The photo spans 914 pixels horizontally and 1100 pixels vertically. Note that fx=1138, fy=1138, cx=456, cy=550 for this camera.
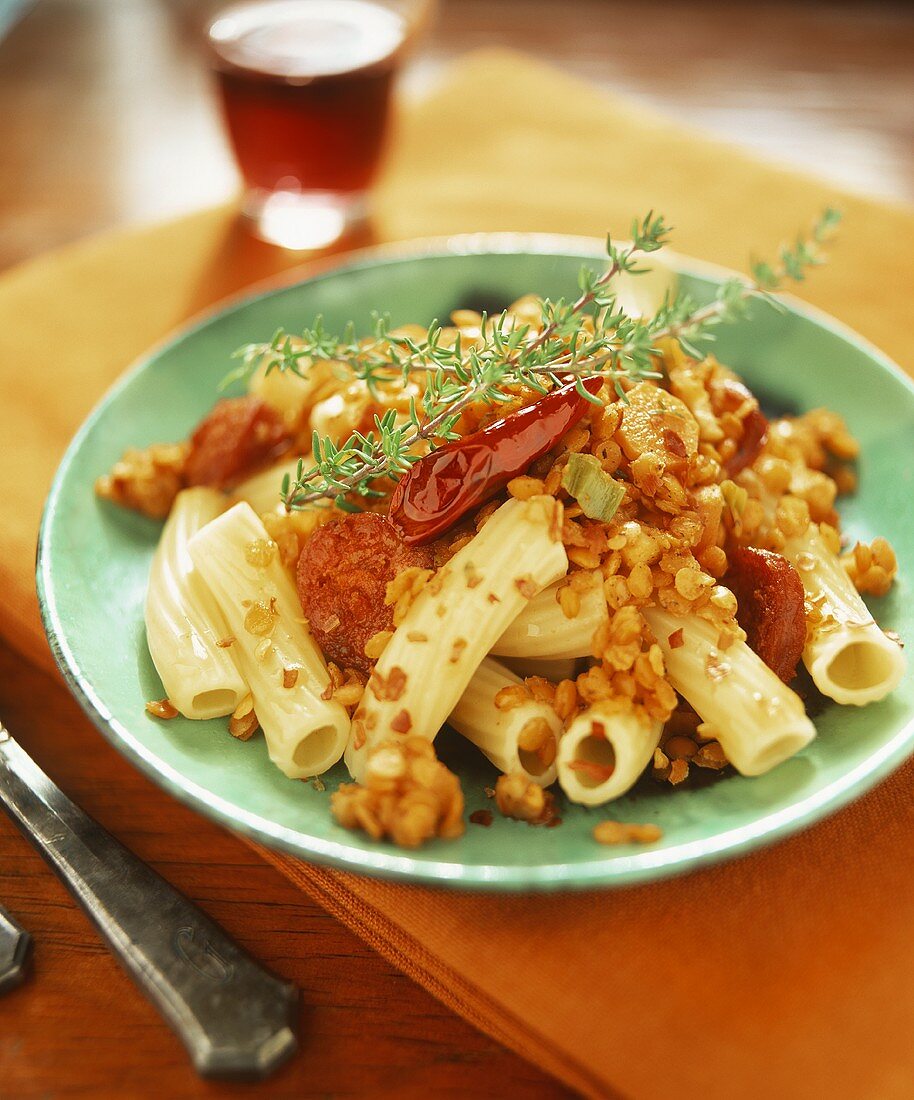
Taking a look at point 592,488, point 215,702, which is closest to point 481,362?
point 592,488

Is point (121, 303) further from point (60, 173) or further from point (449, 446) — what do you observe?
point (449, 446)

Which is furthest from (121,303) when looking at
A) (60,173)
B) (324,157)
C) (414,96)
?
(414,96)

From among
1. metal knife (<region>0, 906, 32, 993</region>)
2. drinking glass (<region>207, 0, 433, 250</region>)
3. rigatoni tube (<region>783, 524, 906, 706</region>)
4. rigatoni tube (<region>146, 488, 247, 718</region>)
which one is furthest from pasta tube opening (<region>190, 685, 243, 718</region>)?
drinking glass (<region>207, 0, 433, 250</region>)

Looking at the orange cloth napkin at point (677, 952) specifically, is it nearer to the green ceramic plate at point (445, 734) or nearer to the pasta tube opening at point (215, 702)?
the green ceramic plate at point (445, 734)

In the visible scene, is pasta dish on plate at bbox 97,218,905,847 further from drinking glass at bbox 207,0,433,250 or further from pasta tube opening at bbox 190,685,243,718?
drinking glass at bbox 207,0,433,250

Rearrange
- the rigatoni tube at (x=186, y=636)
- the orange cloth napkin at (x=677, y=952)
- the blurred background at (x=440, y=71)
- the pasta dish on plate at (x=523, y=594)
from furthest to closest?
the blurred background at (x=440, y=71)
the rigatoni tube at (x=186, y=636)
the pasta dish on plate at (x=523, y=594)
the orange cloth napkin at (x=677, y=952)

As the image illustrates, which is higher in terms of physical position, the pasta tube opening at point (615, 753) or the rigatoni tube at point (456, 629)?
the rigatoni tube at point (456, 629)

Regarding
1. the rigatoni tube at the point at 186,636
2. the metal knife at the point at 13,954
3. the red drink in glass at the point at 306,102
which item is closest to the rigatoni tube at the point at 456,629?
the rigatoni tube at the point at 186,636

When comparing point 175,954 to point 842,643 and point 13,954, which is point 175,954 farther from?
point 842,643
